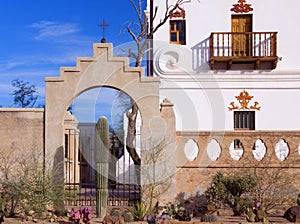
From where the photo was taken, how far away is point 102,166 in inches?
549

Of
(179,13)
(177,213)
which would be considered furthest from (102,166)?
(179,13)

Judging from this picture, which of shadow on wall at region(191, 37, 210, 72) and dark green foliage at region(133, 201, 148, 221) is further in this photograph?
shadow on wall at region(191, 37, 210, 72)

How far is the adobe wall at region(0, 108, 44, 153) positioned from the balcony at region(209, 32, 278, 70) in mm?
8099

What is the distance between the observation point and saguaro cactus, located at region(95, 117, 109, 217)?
45.5ft

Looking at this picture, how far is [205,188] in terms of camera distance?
14.8m

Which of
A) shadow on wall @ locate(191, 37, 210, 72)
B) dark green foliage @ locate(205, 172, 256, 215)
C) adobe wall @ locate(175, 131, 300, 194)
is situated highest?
shadow on wall @ locate(191, 37, 210, 72)

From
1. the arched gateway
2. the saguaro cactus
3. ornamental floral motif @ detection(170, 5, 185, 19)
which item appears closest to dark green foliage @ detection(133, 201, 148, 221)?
the saguaro cactus

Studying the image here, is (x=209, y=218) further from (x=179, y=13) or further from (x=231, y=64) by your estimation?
(x=179, y=13)

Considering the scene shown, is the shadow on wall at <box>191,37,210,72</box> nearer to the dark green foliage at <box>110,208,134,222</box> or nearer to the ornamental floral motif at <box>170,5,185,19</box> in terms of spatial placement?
the ornamental floral motif at <box>170,5,185,19</box>

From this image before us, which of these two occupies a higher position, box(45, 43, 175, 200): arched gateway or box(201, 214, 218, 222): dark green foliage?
box(45, 43, 175, 200): arched gateway

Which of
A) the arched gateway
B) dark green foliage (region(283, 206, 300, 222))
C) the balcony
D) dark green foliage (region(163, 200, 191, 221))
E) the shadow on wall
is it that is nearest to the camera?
dark green foliage (region(283, 206, 300, 222))

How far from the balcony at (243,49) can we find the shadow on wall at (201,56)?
10.5 inches

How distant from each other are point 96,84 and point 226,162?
4594mm

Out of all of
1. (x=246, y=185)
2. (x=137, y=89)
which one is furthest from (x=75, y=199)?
(x=246, y=185)
